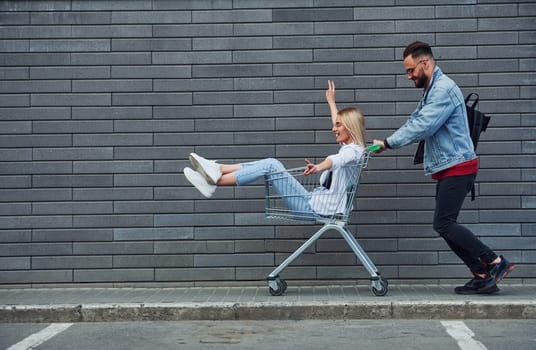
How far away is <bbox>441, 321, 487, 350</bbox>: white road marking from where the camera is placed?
19.9 feet

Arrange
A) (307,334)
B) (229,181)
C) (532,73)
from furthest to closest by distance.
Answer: (532,73)
(229,181)
(307,334)

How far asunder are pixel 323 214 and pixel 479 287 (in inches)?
A: 61.1

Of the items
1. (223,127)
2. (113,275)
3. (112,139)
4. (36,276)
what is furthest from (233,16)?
(36,276)

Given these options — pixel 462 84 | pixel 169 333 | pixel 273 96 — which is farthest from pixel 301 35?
pixel 169 333

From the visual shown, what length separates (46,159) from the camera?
8641mm

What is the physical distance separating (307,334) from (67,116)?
359cm

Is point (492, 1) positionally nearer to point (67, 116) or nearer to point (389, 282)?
point (389, 282)

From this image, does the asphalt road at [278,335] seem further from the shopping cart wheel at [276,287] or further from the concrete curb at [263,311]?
the shopping cart wheel at [276,287]

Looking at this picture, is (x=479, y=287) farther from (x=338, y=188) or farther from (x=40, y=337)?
(x=40, y=337)

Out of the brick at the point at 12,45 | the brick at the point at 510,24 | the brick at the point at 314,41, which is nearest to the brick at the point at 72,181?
the brick at the point at 12,45

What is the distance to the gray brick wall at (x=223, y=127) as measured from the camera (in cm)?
849

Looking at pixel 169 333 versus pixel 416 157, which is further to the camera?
pixel 416 157

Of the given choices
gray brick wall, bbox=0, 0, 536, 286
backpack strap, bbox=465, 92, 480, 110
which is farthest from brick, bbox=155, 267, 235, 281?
backpack strap, bbox=465, 92, 480, 110

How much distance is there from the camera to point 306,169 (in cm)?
745
